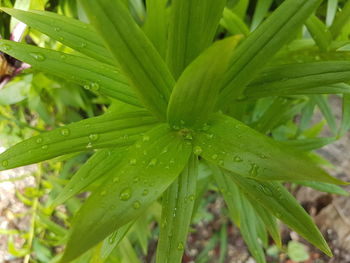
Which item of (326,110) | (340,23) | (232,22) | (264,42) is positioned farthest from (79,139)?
(326,110)

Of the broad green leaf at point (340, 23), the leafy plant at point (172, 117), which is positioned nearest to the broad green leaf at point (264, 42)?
the leafy plant at point (172, 117)

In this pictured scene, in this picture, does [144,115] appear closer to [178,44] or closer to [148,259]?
[178,44]

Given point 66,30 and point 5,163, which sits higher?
point 66,30

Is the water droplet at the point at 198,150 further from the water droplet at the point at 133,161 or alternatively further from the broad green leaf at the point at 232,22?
the broad green leaf at the point at 232,22

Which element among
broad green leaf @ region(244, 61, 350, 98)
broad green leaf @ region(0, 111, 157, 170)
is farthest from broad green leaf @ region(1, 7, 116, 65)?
broad green leaf @ region(244, 61, 350, 98)

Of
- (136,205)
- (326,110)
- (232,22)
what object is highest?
(232,22)

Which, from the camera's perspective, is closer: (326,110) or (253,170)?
(253,170)

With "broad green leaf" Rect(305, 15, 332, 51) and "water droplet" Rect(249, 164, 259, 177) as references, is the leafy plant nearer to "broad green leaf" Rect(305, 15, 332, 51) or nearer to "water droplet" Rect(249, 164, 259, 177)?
"water droplet" Rect(249, 164, 259, 177)

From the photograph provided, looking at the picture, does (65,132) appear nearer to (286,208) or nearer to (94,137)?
(94,137)
